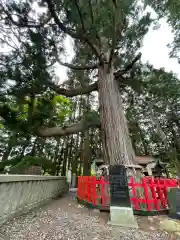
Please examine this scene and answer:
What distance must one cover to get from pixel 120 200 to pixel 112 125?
6.60 ft

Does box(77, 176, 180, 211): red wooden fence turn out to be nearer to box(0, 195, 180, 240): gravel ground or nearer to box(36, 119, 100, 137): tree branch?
box(0, 195, 180, 240): gravel ground

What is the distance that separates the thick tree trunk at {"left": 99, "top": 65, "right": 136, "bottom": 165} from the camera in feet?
12.2

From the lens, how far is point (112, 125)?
423 cm

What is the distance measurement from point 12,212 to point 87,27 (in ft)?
17.7

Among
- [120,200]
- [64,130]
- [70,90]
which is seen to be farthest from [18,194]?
[70,90]

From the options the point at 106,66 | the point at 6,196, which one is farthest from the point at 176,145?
the point at 6,196

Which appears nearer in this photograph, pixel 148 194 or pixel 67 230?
pixel 67 230

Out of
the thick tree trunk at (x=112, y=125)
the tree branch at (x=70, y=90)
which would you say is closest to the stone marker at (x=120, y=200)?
the thick tree trunk at (x=112, y=125)

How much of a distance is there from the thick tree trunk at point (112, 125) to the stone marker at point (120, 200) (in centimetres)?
43

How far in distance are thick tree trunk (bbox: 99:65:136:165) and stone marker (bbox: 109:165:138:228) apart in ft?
1.40

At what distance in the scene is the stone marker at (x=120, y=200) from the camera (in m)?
2.64

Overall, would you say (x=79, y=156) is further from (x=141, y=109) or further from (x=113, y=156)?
(x=113, y=156)

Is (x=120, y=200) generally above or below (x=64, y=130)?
below

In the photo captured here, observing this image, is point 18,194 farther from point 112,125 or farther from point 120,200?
point 112,125
